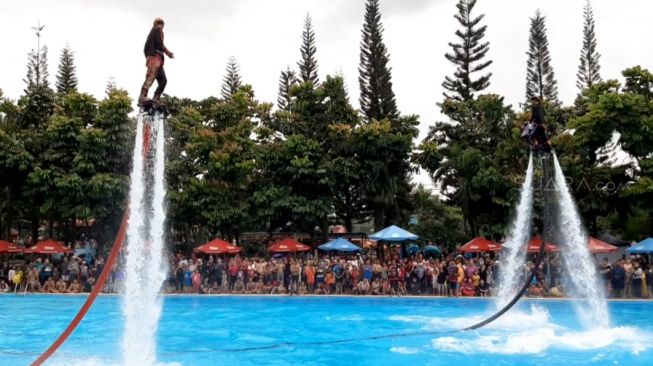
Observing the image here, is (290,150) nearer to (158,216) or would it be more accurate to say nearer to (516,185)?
(516,185)

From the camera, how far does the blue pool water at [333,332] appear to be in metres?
11.8

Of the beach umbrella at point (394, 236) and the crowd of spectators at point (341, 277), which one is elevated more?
the beach umbrella at point (394, 236)

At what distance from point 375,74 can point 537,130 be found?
2656 centimetres

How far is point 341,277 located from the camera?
2186 cm

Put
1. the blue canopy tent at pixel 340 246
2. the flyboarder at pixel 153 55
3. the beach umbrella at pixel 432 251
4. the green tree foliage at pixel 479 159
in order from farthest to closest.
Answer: the beach umbrella at pixel 432 251, the green tree foliage at pixel 479 159, the blue canopy tent at pixel 340 246, the flyboarder at pixel 153 55

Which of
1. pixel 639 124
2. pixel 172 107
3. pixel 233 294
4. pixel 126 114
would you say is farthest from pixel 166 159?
pixel 639 124

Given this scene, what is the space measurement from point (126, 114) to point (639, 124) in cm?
2126

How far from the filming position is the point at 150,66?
351 inches

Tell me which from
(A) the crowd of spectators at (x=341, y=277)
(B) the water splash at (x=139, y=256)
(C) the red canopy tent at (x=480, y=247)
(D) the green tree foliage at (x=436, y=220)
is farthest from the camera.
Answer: (D) the green tree foliage at (x=436, y=220)

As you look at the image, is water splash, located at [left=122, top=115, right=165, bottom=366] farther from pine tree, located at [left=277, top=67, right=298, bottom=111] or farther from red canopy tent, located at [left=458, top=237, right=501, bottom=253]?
pine tree, located at [left=277, top=67, right=298, bottom=111]

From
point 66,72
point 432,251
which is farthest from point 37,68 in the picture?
point 432,251

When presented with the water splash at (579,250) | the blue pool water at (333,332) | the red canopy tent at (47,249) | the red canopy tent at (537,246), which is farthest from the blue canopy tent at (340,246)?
the water splash at (579,250)

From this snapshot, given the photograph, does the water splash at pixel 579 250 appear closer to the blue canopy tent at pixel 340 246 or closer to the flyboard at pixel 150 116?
the flyboard at pixel 150 116

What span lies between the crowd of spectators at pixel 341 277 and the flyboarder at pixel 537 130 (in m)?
8.99
